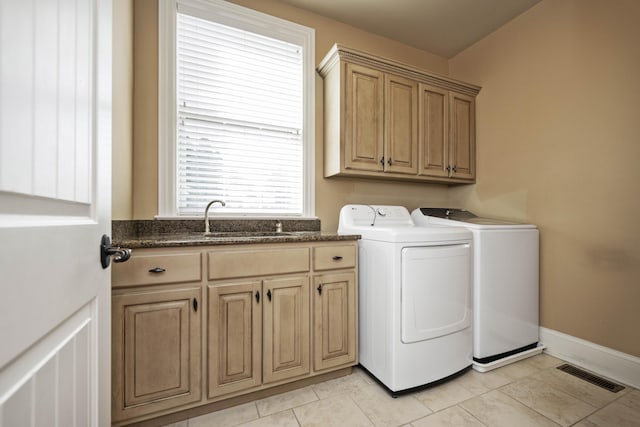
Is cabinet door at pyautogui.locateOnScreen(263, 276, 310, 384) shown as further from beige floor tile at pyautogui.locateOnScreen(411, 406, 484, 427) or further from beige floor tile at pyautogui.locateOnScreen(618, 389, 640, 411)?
beige floor tile at pyautogui.locateOnScreen(618, 389, 640, 411)

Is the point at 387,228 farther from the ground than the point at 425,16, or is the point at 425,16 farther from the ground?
the point at 425,16

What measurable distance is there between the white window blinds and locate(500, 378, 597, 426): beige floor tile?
190cm

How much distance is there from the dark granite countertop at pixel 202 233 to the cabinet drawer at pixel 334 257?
0.06 metres

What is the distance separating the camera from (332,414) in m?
1.50

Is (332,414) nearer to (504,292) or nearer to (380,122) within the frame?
(504,292)

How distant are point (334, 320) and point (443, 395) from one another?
76cm

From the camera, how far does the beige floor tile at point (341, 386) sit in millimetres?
1692

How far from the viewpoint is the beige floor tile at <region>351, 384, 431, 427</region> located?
57.5 inches

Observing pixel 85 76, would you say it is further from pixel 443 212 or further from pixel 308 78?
pixel 443 212

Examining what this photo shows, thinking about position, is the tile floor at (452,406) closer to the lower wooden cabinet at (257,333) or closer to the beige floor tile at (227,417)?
the beige floor tile at (227,417)

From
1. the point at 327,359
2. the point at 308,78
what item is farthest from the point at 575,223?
the point at 308,78

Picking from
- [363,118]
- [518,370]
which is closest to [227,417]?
[518,370]

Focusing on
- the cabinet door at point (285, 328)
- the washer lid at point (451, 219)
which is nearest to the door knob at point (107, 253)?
the cabinet door at point (285, 328)

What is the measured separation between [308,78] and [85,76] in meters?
2.03
